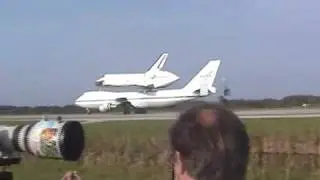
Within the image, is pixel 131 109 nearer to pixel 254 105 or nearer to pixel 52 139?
pixel 254 105

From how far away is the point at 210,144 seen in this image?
8.55 ft

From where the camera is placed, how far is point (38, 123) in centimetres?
385

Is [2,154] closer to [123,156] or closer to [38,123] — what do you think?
[38,123]

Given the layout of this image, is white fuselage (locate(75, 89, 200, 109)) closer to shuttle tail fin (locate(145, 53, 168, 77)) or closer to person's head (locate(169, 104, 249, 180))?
shuttle tail fin (locate(145, 53, 168, 77))

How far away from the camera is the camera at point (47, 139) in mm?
3684

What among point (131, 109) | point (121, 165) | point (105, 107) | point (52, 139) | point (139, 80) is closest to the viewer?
point (52, 139)

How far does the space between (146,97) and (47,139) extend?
2839 inches

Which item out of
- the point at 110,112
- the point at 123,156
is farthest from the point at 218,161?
the point at 110,112

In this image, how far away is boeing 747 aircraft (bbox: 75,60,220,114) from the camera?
74.1 m

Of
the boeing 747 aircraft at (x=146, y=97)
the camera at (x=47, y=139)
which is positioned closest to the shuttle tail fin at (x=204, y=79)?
the boeing 747 aircraft at (x=146, y=97)

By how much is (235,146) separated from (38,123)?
1465mm

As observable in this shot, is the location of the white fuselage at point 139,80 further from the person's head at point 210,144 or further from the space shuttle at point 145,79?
the person's head at point 210,144

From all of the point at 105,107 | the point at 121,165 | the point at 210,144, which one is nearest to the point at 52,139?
the point at 210,144

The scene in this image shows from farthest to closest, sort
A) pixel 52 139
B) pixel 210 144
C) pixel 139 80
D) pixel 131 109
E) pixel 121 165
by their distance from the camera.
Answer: pixel 139 80 → pixel 131 109 → pixel 121 165 → pixel 52 139 → pixel 210 144
